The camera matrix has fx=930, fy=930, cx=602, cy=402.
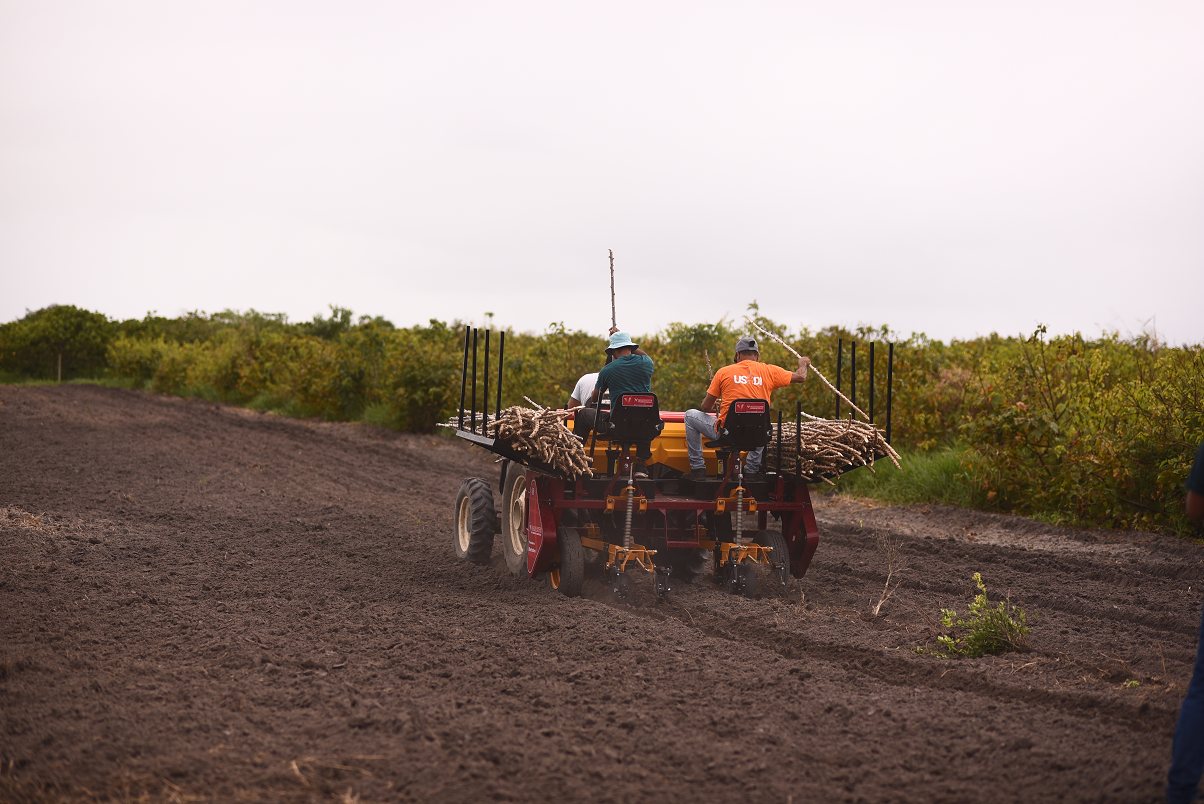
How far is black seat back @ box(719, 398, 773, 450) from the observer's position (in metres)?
7.13

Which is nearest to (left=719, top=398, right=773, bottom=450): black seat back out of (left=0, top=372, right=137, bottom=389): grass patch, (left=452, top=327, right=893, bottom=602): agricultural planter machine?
(left=452, top=327, right=893, bottom=602): agricultural planter machine

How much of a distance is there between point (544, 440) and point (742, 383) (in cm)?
170

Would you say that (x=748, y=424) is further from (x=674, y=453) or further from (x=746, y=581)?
(x=746, y=581)

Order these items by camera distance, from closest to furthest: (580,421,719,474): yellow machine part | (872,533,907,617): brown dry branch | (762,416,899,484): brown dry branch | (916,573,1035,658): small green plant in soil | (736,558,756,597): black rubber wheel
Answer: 1. (916,573,1035,658): small green plant in soil
2. (872,533,907,617): brown dry branch
3. (736,558,756,597): black rubber wheel
4. (762,416,899,484): brown dry branch
5. (580,421,719,474): yellow machine part

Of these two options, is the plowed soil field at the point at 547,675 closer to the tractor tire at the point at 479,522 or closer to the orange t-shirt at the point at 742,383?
the tractor tire at the point at 479,522

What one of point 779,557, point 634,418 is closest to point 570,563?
point 634,418

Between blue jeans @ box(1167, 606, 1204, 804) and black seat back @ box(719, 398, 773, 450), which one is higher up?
black seat back @ box(719, 398, 773, 450)

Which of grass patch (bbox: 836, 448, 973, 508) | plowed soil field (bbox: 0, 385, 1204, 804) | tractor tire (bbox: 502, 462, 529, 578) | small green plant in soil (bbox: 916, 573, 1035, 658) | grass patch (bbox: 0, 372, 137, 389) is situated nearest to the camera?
plowed soil field (bbox: 0, 385, 1204, 804)

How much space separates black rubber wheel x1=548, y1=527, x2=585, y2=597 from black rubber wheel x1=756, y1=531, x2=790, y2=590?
62.0 inches

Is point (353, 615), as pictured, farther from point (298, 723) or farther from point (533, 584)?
point (298, 723)

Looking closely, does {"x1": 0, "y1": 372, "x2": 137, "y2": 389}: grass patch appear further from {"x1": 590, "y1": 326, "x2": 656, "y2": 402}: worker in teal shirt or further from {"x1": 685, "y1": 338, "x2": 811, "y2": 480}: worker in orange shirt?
{"x1": 685, "y1": 338, "x2": 811, "y2": 480}: worker in orange shirt

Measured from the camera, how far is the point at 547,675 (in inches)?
216

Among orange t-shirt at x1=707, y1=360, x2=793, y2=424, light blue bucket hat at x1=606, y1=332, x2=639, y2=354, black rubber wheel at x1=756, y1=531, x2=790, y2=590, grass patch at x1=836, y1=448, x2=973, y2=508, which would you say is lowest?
black rubber wheel at x1=756, y1=531, x2=790, y2=590

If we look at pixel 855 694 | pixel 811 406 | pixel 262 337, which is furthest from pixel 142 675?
pixel 262 337
